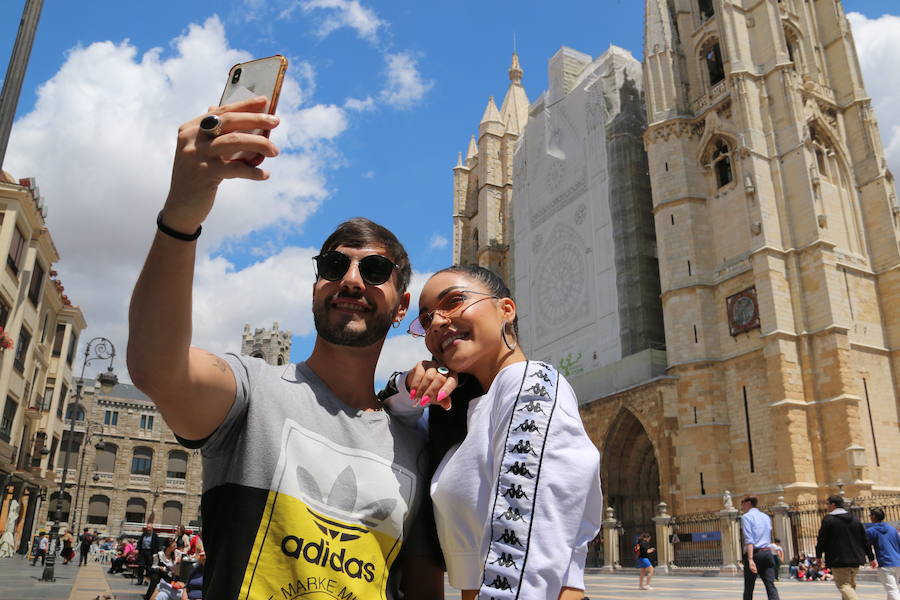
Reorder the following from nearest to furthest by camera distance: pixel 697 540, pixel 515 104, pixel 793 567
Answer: pixel 793 567
pixel 697 540
pixel 515 104

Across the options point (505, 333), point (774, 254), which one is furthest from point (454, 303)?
point (774, 254)

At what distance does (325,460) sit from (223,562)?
30cm

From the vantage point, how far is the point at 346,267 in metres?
1.81

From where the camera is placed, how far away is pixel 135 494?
1852 inches

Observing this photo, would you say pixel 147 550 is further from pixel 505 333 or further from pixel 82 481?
pixel 82 481

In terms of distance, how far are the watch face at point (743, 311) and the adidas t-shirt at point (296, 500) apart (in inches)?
Answer: 891

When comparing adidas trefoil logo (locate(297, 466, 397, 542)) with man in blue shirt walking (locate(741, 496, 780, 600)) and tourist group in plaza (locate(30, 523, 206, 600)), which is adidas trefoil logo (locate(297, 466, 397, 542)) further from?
man in blue shirt walking (locate(741, 496, 780, 600))

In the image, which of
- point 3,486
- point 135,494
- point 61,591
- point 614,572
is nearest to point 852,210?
point 614,572

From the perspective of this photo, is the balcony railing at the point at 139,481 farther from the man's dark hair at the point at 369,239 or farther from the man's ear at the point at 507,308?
the man's ear at the point at 507,308

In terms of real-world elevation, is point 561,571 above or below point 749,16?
below

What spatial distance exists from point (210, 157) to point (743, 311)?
23736 mm

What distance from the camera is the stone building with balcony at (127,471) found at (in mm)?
45688

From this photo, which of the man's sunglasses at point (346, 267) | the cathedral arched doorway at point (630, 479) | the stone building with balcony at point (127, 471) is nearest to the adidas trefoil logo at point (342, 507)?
the man's sunglasses at point (346, 267)

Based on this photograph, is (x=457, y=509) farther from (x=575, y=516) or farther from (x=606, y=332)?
(x=606, y=332)
